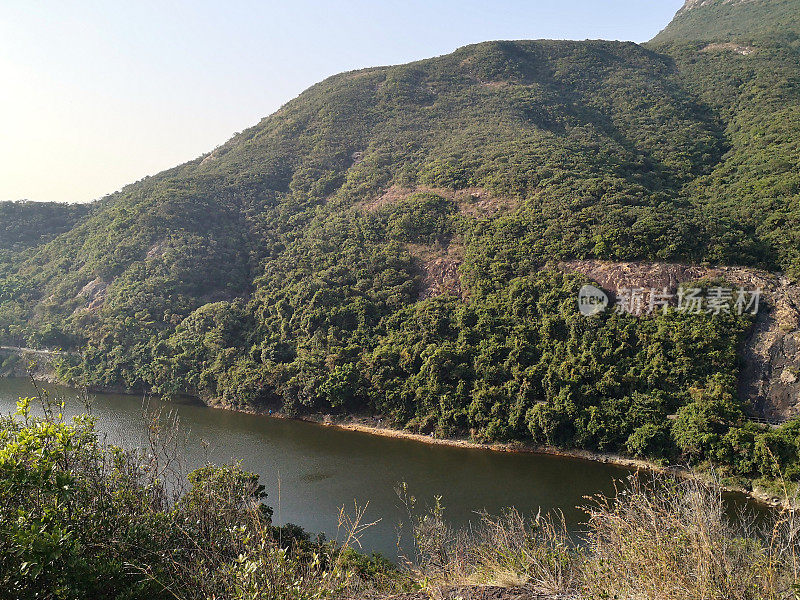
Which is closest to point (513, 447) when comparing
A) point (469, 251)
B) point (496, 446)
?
point (496, 446)

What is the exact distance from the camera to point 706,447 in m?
18.9

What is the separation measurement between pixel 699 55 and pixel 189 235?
53.8 m

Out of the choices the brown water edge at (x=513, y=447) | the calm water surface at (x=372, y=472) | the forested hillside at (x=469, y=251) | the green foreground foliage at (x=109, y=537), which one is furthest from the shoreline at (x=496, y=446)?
the green foreground foliage at (x=109, y=537)

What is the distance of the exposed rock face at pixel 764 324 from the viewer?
2033 cm

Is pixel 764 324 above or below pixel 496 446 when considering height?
above

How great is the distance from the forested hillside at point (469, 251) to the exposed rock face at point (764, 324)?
797mm

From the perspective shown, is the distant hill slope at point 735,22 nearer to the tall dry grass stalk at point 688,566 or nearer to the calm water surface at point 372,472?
the calm water surface at point 372,472

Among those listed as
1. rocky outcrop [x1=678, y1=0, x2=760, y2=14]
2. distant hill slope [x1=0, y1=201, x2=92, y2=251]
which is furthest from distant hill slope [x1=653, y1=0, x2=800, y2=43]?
distant hill slope [x1=0, y1=201, x2=92, y2=251]

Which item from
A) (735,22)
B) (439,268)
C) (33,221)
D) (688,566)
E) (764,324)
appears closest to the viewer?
(688,566)

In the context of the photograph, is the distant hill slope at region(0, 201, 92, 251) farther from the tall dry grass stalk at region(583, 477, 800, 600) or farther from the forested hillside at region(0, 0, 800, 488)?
the tall dry grass stalk at region(583, 477, 800, 600)

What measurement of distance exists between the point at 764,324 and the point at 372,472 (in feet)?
59.2

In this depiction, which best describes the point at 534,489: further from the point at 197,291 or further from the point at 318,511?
the point at 197,291

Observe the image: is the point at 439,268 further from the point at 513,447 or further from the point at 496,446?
the point at 513,447

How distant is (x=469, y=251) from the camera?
30578 millimetres
